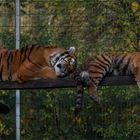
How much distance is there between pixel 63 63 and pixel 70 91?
1.49 metres

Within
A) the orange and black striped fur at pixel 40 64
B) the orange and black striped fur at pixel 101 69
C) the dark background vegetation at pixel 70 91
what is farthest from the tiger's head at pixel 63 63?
the dark background vegetation at pixel 70 91

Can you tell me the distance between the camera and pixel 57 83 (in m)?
6.38

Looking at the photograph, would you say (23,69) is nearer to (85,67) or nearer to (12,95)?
(85,67)

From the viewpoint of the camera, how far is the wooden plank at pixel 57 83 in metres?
6.38

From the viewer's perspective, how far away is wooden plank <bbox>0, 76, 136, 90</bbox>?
6.38 metres

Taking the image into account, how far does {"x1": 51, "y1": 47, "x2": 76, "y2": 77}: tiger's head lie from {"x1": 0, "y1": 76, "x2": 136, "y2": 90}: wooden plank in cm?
15

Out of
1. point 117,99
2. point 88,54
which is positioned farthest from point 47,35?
point 117,99

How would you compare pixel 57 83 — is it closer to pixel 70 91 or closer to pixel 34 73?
pixel 34 73

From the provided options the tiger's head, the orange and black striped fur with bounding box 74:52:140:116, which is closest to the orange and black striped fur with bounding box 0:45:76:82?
the tiger's head

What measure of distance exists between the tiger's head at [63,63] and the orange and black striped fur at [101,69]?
0.33 feet

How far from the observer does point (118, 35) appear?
25.9 feet

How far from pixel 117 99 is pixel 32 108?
113 centimetres

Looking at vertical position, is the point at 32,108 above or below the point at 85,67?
below

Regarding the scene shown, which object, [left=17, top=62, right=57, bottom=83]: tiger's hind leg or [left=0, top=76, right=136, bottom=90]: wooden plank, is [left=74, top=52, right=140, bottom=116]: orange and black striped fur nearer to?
[left=0, top=76, right=136, bottom=90]: wooden plank
